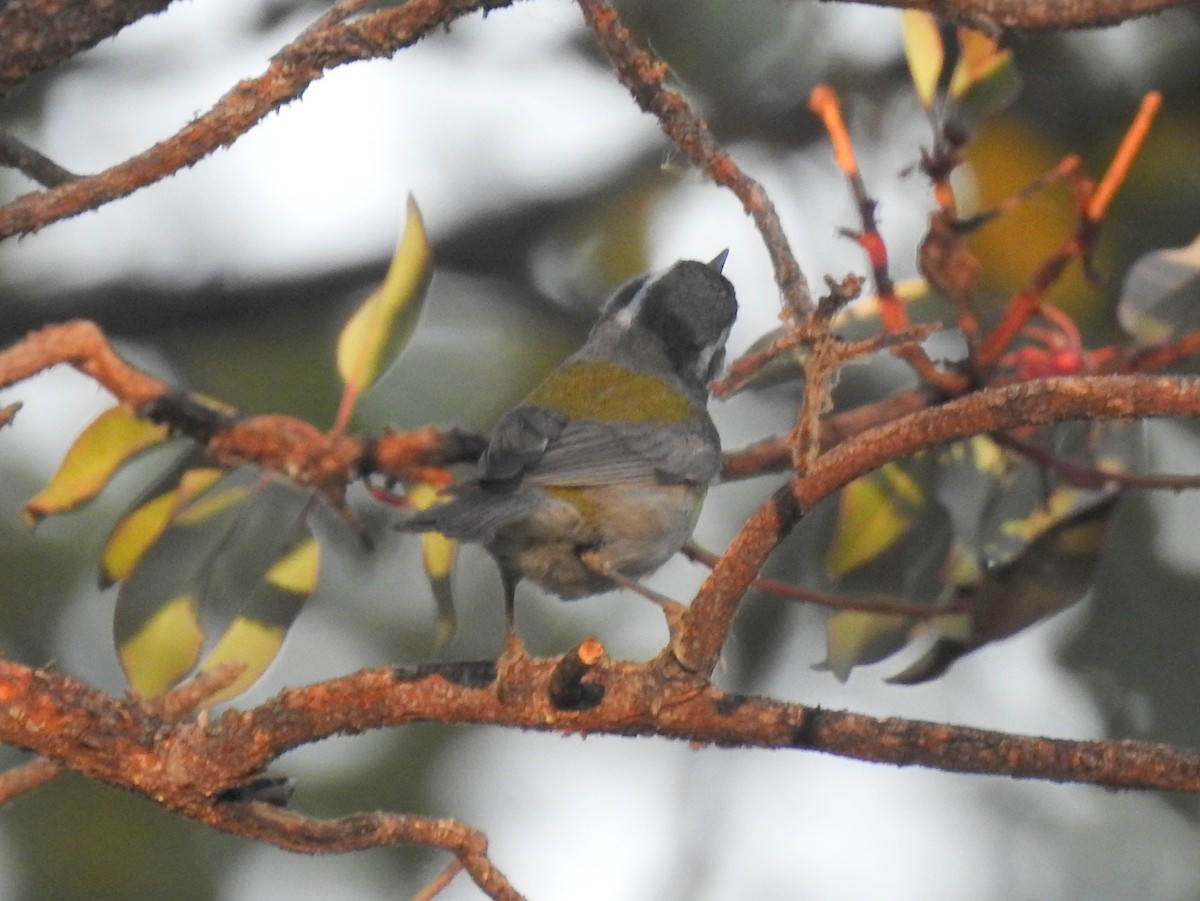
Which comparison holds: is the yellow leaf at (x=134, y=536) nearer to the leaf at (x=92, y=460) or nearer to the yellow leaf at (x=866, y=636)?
the leaf at (x=92, y=460)

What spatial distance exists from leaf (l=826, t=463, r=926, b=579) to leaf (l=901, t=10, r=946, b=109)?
830 millimetres

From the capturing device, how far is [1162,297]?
3.36 metres

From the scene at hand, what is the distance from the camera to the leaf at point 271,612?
3020 millimetres

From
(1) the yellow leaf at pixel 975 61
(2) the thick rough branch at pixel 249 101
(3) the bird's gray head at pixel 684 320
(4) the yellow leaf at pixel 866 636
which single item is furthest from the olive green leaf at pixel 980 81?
(2) the thick rough branch at pixel 249 101

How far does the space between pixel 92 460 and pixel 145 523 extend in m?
0.19

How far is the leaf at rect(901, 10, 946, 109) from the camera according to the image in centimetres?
333

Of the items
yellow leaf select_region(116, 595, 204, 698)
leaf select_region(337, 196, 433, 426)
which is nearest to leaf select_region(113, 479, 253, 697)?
yellow leaf select_region(116, 595, 204, 698)

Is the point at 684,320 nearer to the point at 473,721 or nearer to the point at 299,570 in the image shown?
the point at 299,570

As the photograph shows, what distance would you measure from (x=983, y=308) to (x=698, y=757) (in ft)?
6.35

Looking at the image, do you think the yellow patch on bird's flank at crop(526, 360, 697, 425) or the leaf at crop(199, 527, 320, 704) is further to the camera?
the yellow patch on bird's flank at crop(526, 360, 697, 425)

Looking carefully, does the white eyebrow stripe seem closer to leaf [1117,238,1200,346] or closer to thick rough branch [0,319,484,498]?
thick rough branch [0,319,484,498]

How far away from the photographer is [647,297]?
3.58m

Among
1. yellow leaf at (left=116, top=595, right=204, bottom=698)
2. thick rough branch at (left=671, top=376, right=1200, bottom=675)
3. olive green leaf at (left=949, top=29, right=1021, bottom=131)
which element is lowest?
yellow leaf at (left=116, top=595, right=204, bottom=698)

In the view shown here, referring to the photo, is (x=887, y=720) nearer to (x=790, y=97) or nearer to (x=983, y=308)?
(x=983, y=308)
